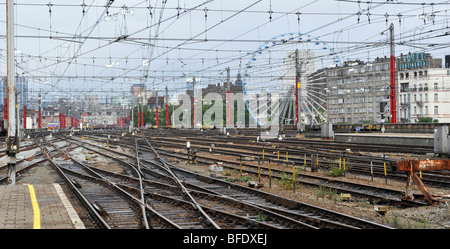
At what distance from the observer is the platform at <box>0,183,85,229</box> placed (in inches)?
408

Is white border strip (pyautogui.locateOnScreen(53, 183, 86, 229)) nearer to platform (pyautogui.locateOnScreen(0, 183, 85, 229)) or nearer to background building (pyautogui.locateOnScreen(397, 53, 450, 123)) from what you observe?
platform (pyautogui.locateOnScreen(0, 183, 85, 229))

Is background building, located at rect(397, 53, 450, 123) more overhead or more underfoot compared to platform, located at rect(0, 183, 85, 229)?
more overhead

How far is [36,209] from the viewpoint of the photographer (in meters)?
12.2

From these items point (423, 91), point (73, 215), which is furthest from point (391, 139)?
point (423, 91)

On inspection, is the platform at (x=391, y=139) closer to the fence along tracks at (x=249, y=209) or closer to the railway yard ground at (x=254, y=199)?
the railway yard ground at (x=254, y=199)

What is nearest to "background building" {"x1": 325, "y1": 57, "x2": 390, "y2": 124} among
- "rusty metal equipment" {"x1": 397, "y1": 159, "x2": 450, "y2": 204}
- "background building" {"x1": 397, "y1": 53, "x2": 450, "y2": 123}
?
"background building" {"x1": 397, "y1": 53, "x2": 450, "y2": 123}

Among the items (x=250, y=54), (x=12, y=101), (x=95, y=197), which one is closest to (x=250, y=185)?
(x=95, y=197)

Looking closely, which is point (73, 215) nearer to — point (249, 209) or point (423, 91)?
point (249, 209)

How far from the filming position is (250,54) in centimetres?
5453

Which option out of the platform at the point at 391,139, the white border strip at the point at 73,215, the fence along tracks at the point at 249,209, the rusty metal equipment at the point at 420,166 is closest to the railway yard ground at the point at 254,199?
the fence along tracks at the point at 249,209

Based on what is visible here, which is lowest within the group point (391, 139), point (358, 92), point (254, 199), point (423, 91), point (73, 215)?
point (254, 199)
